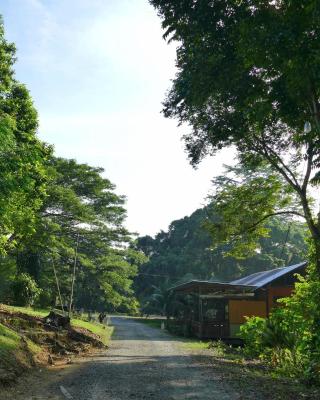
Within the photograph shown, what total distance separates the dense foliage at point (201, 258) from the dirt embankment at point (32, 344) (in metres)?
49.6

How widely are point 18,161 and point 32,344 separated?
7004 millimetres

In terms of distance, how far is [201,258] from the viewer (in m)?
76.3

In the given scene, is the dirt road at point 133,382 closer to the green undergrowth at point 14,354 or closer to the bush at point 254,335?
the green undergrowth at point 14,354

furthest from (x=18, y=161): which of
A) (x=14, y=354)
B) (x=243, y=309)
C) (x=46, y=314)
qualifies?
(x=243, y=309)

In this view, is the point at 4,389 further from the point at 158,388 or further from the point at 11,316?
the point at 11,316

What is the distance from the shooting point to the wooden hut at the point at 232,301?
30.5 metres

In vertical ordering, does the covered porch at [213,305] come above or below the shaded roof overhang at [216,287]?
below

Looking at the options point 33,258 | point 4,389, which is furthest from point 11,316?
point 33,258

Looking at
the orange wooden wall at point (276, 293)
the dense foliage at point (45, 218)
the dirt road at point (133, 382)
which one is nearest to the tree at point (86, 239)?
the dense foliage at point (45, 218)

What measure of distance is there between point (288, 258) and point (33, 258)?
56098mm

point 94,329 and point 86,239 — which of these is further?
point 86,239

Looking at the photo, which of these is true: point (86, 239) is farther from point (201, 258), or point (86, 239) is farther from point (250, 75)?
point (201, 258)

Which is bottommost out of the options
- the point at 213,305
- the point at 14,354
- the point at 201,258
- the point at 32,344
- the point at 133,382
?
the point at 133,382

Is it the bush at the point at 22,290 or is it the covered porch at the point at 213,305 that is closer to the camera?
the bush at the point at 22,290
